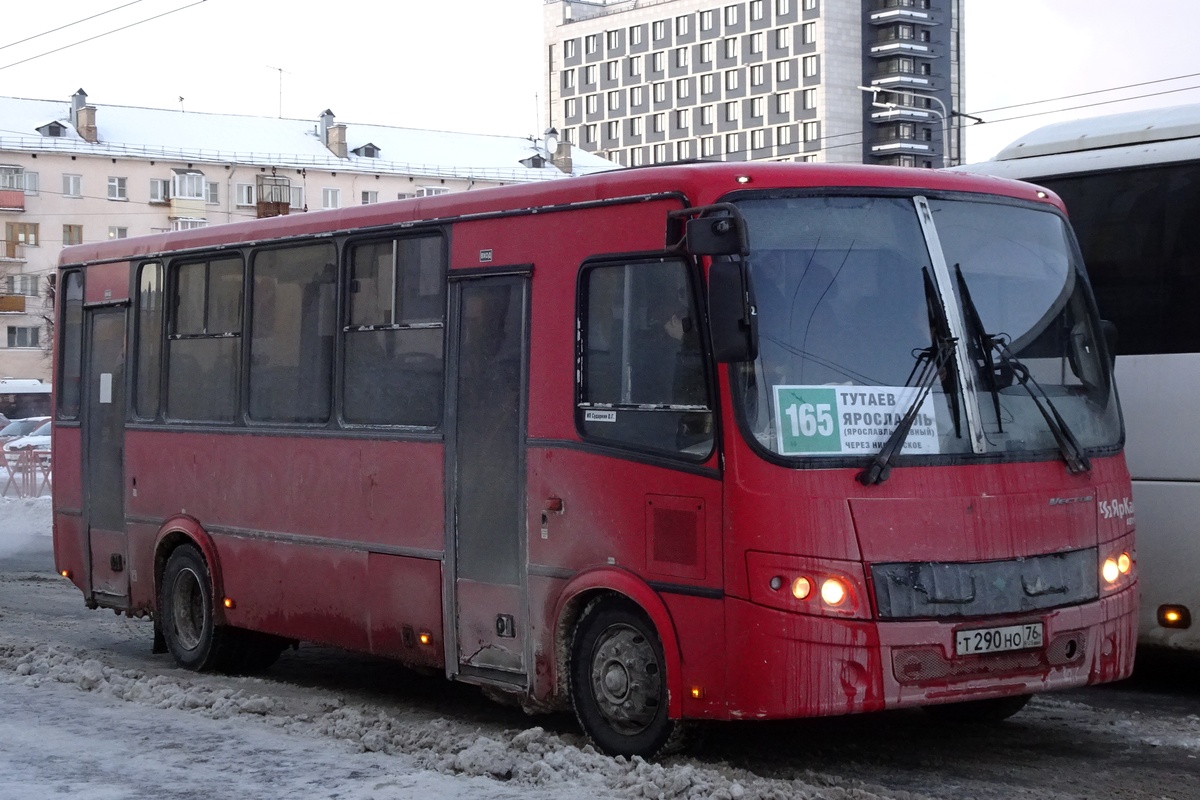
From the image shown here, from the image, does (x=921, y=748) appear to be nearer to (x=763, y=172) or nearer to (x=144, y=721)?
(x=763, y=172)

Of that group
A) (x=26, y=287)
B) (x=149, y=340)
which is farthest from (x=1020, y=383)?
(x=26, y=287)

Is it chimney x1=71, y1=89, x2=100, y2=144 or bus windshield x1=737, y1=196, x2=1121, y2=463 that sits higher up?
chimney x1=71, y1=89, x2=100, y2=144

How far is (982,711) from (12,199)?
3305 inches

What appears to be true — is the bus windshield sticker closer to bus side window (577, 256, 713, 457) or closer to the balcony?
bus side window (577, 256, 713, 457)

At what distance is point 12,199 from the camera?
8588 centimetres

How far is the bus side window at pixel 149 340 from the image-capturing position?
12078mm

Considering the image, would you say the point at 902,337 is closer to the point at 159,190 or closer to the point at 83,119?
the point at 159,190

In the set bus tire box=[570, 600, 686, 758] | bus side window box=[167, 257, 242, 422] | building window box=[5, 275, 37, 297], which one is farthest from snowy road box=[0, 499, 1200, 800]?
building window box=[5, 275, 37, 297]

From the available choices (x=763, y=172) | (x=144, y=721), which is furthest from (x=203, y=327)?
(x=763, y=172)

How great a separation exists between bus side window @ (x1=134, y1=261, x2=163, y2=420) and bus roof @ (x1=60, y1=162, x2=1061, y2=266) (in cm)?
181

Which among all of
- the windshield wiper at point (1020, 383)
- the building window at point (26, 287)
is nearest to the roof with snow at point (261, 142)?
the building window at point (26, 287)

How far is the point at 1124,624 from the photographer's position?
26.2 feet

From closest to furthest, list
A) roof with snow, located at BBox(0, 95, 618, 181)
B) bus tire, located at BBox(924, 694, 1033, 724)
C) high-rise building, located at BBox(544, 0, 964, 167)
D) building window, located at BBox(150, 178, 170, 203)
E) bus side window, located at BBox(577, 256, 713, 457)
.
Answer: bus side window, located at BBox(577, 256, 713, 457)
bus tire, located at BBox(924, 694, 1033, 724)
roof with snow, located at BBox(0, 95, 618, 181)
building window, located at BBox(150, 178, 170, 203)
high-rise building, located at BBox(544, 0, 964, 167)

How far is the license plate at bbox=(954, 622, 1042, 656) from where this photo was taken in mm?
7305
